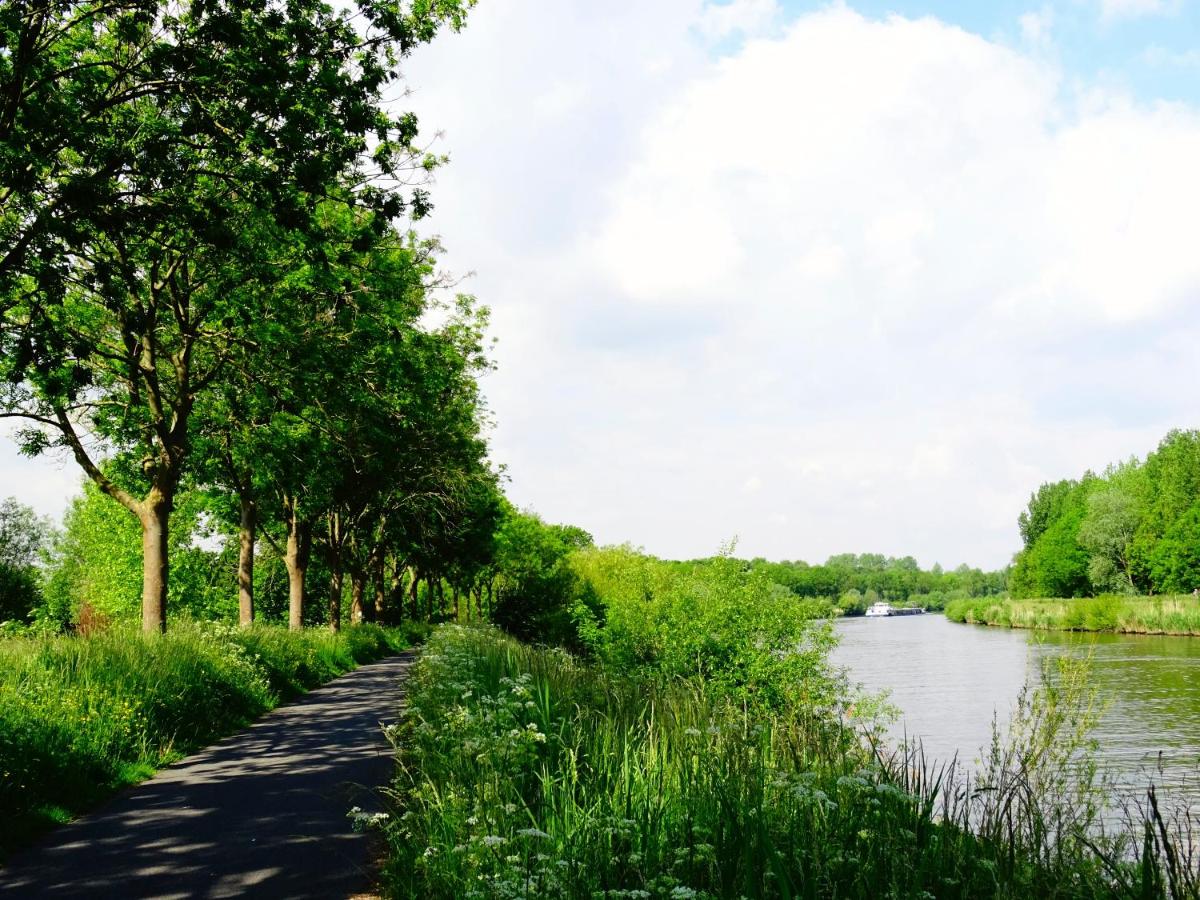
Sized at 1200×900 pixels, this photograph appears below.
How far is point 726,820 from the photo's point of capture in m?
4.46

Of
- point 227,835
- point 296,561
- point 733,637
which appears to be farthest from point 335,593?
point 227,835

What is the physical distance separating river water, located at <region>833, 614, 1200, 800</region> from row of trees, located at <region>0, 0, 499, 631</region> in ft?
27.3

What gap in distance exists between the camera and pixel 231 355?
653 inches

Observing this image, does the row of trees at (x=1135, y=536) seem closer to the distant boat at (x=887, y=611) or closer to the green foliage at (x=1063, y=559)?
the green foliage at (x=1063, y=559)

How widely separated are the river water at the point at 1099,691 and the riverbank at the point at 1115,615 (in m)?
2.42

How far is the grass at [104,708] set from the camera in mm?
7066

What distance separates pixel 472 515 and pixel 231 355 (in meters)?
22.0

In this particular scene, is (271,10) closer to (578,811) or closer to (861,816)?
(578,811)

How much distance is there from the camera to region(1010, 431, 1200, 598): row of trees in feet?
219

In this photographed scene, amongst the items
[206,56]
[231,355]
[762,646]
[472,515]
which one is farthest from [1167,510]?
[206,56]

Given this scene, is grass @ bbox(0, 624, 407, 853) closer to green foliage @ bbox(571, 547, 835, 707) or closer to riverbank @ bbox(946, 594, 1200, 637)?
green foliage @ bbox(571, 547, 835, 707)

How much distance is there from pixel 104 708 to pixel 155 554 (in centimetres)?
718

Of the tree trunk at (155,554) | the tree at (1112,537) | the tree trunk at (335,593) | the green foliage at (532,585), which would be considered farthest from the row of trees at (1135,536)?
the tree trunk at (155,554)

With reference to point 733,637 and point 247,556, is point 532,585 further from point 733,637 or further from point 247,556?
point 733,637
